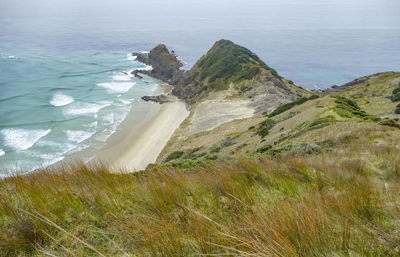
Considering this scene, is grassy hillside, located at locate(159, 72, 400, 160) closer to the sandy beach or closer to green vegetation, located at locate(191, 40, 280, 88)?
the sandy beach

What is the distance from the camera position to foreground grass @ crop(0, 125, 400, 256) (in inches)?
81.5

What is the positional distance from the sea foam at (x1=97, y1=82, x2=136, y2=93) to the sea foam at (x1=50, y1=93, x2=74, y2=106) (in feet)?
30.4

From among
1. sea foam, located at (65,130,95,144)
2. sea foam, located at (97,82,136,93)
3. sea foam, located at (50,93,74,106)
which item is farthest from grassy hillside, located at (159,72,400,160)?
sea foam, located at (97,82,136,93)

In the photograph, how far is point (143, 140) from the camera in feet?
109

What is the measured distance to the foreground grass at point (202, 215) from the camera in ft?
6.79

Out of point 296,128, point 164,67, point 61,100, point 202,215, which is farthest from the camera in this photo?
point 164,67

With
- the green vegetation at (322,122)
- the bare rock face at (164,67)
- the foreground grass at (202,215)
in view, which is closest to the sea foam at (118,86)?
the bare rock face at (164,67)

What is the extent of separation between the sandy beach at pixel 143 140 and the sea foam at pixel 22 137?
33.2 feet

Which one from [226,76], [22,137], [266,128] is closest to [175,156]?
[266,128]

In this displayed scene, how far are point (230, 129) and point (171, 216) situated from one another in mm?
26718

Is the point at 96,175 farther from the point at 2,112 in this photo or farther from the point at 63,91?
the point at 63,91

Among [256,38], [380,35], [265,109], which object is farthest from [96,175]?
[380,35]

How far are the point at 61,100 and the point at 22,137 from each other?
53.8ft

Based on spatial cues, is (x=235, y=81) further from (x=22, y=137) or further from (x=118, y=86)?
(x=22, y=137)
